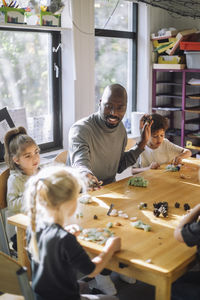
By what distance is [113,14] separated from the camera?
4395 mm

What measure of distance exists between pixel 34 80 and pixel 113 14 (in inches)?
48.3

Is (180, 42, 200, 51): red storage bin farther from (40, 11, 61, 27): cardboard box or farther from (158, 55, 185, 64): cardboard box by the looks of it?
(40, 11, 61, 27): cardboard box

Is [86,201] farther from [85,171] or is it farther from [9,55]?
[9,55]

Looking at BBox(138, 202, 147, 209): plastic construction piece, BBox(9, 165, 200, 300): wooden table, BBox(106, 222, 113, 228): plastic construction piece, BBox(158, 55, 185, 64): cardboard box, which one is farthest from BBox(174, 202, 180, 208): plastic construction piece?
BBox(158, 55, 185, 64): cardboard box

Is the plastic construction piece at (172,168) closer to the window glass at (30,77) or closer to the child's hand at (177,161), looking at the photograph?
the child's hand at (177,161)

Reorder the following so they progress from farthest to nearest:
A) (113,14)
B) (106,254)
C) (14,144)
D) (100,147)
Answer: (113,14)
(100,147)
(14,144)
(106,254)

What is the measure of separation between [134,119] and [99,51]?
2.70 feet

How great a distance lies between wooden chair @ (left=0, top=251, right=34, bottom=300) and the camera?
4.97 ft

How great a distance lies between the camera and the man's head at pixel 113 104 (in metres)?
2.73

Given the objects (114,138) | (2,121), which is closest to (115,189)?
(114,138)

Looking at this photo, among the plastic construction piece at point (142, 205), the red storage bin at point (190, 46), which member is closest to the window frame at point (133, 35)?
the red storage bin at point (190, 46)

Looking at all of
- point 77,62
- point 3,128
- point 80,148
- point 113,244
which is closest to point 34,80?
point 77,62

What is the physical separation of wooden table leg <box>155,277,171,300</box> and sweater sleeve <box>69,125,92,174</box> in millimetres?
1004

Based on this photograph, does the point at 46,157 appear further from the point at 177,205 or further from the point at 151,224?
the point at 151,224
